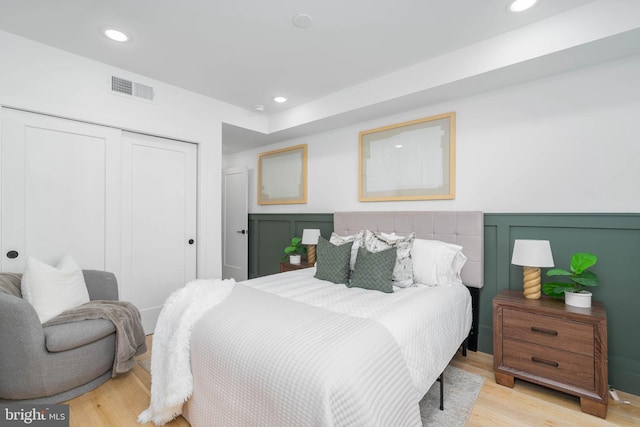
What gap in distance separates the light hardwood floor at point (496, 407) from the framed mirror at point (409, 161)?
1.66m

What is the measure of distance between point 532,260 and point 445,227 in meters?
0.79

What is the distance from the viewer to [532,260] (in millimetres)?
2088

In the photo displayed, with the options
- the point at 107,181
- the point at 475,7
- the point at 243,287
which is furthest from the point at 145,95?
the point at 475,7

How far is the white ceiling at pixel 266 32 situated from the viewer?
1.97m

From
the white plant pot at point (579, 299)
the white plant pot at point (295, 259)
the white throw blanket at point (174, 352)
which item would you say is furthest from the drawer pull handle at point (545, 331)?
the white plant pot at point (295, 259)

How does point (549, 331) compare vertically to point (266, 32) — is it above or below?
→ below

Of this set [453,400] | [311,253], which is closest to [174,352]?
[453,400]

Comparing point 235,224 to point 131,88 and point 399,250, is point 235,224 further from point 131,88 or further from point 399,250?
point 399,250

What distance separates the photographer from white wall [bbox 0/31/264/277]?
2324 mm

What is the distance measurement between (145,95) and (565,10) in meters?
3.63

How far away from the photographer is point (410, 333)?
1.56 metres

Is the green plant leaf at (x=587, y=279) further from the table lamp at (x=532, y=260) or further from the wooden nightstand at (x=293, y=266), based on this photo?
the wooden nightstand at (x=293, y=266)

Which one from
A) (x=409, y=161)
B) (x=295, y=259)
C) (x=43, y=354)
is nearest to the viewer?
(x=43, y=354)

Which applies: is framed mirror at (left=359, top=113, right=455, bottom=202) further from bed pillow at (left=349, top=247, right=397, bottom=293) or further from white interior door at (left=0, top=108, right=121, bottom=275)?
white interior door at (left=0, top=108, right=121, bottom=275)
